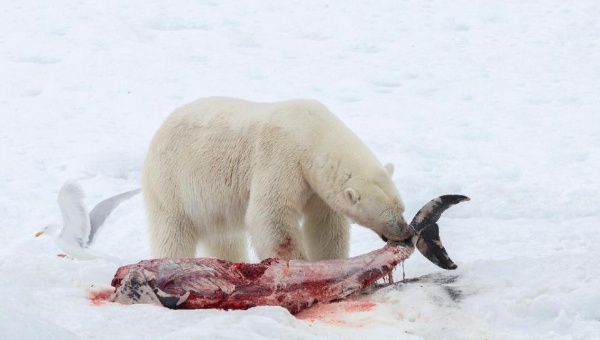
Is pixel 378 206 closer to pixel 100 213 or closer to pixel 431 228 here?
→ pixel 431 228

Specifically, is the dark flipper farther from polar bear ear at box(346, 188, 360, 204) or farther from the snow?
polar bear ear at box(346, 188, 360, 204)

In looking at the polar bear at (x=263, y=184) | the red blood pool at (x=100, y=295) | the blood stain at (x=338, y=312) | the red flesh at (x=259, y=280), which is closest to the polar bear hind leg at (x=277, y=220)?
the polar bear at (x=263, y=184)

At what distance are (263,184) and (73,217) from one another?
5.54 ft

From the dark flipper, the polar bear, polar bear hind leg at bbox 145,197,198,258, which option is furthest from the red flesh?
polar bear hind leg at bbox 145,197,198,258

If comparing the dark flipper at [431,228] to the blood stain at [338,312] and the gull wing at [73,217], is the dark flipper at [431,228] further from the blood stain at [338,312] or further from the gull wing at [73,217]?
the gull wing at [73,217]

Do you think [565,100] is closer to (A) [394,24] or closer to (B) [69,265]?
(A) [394,24]

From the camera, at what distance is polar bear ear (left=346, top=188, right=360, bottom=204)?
5.24 metres

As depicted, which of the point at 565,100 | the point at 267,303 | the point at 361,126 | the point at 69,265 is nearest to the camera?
the point at 267,303

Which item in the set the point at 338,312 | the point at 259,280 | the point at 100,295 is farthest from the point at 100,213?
the point at 338,312

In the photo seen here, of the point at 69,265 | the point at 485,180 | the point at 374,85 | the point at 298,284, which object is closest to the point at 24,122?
the point at 374,85

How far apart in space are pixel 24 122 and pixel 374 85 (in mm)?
4431

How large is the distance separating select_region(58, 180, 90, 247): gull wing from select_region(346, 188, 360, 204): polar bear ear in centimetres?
212

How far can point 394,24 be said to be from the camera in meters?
14.0

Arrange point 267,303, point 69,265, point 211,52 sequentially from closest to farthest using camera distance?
point 267,303 < point 69,265 < point 211,52
